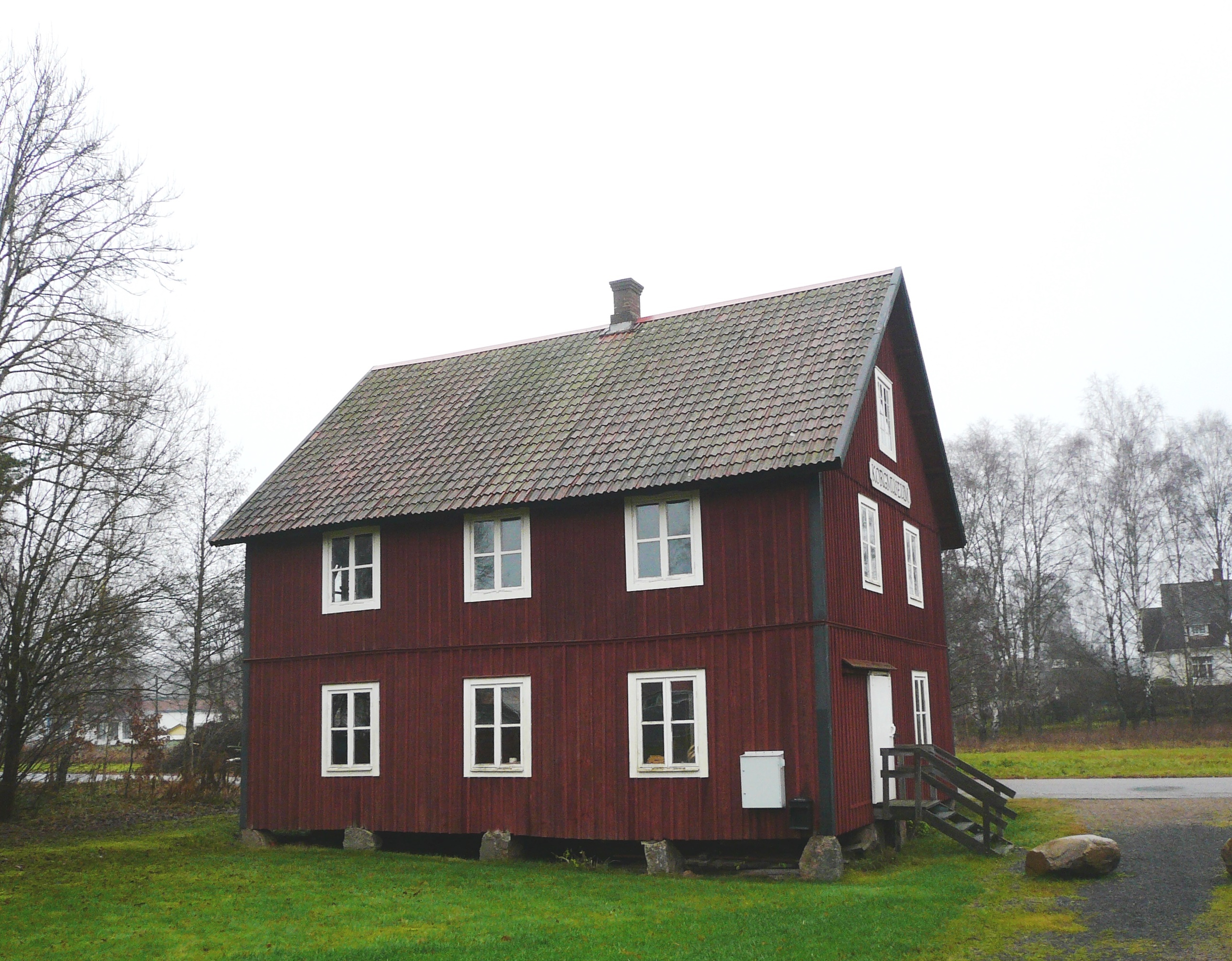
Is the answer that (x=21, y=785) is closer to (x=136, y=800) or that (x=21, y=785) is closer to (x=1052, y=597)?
(x=136, y=800)

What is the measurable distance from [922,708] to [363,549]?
1106 centimetres

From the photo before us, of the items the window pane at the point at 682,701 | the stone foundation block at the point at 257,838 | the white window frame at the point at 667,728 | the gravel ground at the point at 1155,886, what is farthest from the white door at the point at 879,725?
the stone foundation block at the point at 257,838

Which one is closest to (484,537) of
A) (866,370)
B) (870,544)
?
(870,544)

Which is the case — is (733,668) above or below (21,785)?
above

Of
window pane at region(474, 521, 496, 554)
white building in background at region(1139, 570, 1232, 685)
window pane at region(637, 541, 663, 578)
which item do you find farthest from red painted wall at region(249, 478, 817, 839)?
white building in background at region(1139, 570, 1232, 685)

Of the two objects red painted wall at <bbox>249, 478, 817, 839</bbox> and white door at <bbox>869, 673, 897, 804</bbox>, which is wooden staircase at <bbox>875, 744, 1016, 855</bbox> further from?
red painted wall at <bbox>249, 478, 817, 839</bbox>

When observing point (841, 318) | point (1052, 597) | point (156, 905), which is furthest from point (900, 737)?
point (1052, 597)

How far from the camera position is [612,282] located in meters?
24.0

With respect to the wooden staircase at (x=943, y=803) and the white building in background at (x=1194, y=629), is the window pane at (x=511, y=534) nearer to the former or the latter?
the wooden staircase at (x=943, y=803)

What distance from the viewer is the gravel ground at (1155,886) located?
11.6m

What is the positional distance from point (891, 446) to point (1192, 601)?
1374 inches

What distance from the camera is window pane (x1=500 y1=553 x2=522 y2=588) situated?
760 inches

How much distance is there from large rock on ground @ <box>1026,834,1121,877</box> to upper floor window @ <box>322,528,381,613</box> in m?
11.5

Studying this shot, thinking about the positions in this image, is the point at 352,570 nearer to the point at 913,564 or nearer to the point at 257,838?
the point at 257,838
